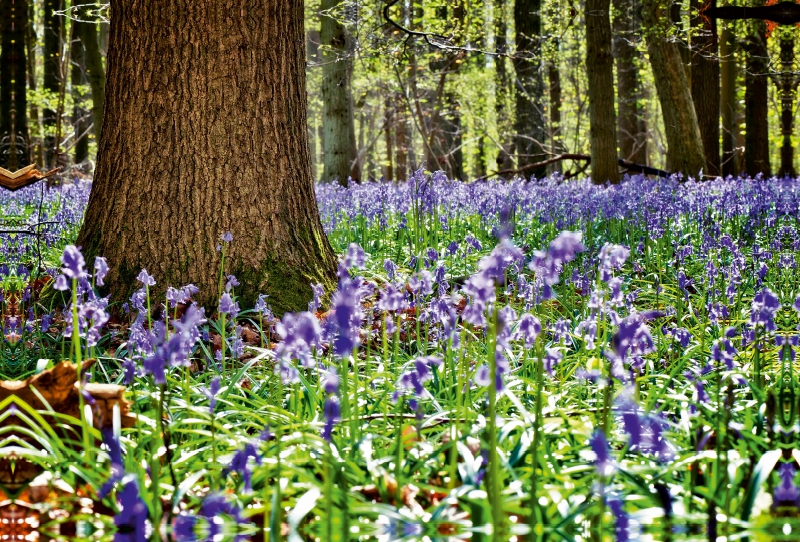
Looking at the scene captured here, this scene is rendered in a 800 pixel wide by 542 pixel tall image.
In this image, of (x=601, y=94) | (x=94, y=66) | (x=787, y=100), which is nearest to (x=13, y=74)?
(x=94, y=66)

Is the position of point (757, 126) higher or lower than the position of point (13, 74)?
lower

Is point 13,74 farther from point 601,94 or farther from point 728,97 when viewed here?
point 728,97

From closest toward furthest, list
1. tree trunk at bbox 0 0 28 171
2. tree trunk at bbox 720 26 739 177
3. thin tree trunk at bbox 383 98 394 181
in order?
tree trunk at bbox 0 0 28 171 < tree trunk at bbox 720 26 739 177 < thin tree trunk at bbox 383 98 394 181

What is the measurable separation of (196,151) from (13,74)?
973 cm

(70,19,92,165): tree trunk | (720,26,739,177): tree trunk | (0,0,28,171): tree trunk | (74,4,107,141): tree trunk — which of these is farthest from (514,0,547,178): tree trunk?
(70,19,92,165): tree trunk

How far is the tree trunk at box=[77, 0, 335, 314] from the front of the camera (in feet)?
14.4

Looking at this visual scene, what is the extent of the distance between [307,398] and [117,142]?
2.52 metres

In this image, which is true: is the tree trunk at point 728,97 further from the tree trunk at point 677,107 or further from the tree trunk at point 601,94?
the tree trunk at point 601,94

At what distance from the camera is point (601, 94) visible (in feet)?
39.3

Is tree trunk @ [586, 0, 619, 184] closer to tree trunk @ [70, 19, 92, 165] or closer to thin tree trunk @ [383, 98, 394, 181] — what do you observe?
thin tree trunk @ [383, 98, 394, 181]

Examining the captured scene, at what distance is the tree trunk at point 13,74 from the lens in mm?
11938

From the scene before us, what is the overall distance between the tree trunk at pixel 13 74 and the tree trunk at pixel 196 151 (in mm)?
7986

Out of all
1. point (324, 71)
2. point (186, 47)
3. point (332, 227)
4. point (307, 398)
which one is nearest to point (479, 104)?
point (324, 71)

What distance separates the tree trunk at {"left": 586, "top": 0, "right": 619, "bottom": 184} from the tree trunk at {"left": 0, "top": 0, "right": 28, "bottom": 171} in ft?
30.1
